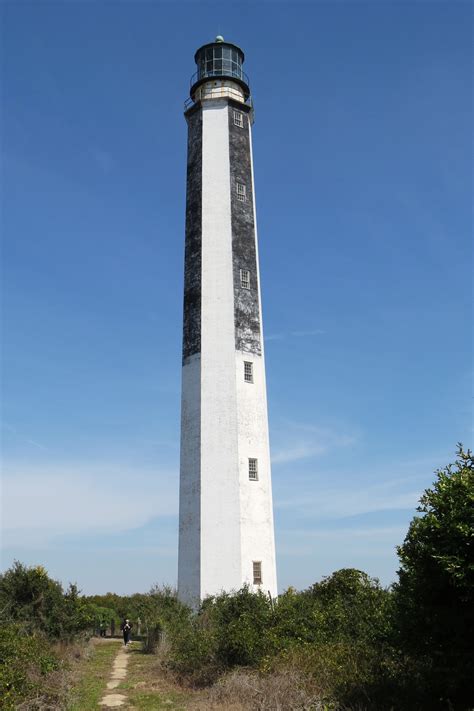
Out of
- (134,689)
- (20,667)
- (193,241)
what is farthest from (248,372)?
(20,667)

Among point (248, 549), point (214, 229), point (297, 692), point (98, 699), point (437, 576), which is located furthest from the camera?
point (214, 229)

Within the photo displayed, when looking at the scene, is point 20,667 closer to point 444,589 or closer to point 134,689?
point 134,689

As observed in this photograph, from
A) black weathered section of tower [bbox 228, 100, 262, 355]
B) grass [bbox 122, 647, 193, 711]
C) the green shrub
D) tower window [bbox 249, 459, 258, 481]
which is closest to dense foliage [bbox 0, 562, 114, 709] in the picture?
the green shrub

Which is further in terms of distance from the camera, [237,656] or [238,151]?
[238,151]

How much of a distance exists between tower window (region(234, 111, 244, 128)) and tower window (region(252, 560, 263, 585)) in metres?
24.0

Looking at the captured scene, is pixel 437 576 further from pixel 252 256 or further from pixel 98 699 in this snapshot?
pixel 252 256

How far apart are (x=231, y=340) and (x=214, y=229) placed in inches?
253

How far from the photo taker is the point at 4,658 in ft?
47.9

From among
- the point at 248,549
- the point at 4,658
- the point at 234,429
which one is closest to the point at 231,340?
the point at 234,429

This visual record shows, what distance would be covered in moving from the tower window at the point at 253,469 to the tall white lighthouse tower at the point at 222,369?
0.17ft

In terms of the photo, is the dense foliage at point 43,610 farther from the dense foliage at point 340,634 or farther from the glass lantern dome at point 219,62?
the glass lantern dome at point 219,62

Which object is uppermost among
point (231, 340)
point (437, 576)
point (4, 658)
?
point (231, 340)

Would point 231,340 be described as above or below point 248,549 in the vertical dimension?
above

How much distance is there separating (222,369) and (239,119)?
15428 mm
